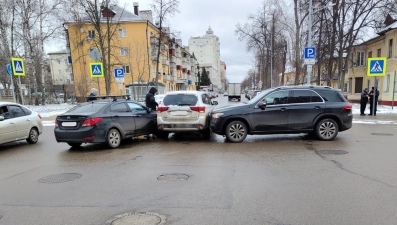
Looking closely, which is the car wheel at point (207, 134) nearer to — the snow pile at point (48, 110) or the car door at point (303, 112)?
the car door at point (303, 112)

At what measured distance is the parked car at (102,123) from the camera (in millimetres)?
8000

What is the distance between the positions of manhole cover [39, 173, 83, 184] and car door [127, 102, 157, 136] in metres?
3.57

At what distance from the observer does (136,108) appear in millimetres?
9734

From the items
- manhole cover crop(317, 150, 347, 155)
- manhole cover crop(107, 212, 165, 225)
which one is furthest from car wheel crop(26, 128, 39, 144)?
manhole cover crop(317, 150, 347, 155)

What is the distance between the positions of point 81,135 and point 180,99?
340 cm

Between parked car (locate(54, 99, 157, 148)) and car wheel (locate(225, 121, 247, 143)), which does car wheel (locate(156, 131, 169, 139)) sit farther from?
car wheel (locate(225, 121, 247, 143))

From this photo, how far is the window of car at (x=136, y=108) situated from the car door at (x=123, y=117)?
0.69 ft

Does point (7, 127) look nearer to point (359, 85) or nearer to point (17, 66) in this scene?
point (17, 66)

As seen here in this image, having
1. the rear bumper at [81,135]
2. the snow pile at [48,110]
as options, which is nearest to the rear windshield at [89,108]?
the rear bumper at [81,135]

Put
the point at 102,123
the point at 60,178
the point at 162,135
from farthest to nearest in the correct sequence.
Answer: the point at 162,135 < the point at 102,123 < the point at 60,178

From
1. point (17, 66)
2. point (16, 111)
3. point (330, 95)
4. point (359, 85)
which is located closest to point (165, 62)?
point (359, 85)

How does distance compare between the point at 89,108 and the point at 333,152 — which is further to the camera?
the point at 89,108

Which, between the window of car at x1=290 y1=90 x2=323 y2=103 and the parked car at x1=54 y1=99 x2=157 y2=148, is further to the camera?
the window of car at x1=290 y1=90 x2=323 y2=103

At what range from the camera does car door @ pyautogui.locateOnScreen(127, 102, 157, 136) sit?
943 cm
